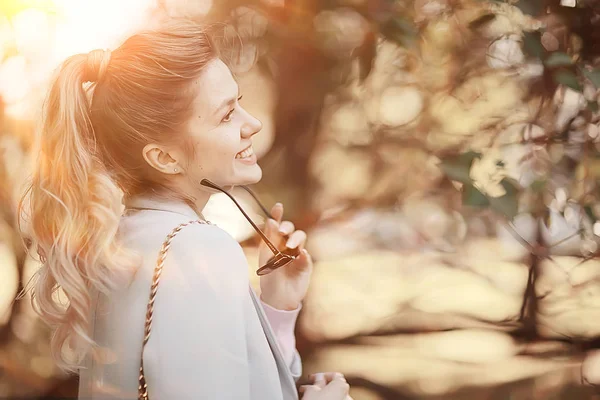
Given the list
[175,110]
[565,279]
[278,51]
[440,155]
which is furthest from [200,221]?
[565,279]

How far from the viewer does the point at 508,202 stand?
1.27 meters

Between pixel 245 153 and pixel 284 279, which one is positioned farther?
pixel 284 279

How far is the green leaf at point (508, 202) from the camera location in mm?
1261

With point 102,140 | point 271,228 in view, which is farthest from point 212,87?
point 271,228

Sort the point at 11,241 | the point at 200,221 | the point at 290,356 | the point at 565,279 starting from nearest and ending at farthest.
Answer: the point at 200,221 < the point at 290,356 < the point at 11,241 < the point at 565,279

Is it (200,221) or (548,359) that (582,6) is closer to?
(548,359)

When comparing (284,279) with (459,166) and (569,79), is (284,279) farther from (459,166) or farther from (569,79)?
(569,79)

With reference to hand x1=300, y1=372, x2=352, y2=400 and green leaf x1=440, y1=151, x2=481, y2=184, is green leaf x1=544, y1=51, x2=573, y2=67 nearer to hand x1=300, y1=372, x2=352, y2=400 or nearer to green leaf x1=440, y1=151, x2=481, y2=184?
green leaf x1=440, y1=151, x2=481, y2=184

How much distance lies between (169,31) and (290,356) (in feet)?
1.74

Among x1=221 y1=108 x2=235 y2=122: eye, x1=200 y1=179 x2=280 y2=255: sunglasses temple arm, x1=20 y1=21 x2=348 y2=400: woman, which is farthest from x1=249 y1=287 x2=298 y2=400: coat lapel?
x1=221 y1=108 x2=235 y2=122: eye

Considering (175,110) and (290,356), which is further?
(290,356)

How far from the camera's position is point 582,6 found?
1333mm

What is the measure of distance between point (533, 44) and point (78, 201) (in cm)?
92

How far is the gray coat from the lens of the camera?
2.57 feet
